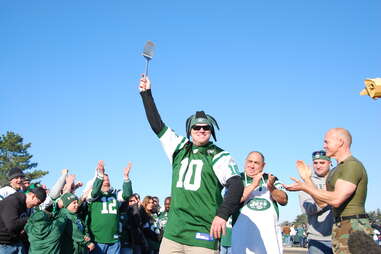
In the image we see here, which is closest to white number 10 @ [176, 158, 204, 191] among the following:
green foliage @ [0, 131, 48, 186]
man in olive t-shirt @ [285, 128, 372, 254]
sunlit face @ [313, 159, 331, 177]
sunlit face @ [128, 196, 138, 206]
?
man in olive t-shirt @ [285, 128, 372, 254]

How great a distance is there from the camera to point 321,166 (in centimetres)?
721

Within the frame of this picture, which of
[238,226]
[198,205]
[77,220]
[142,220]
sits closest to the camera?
[198,205]

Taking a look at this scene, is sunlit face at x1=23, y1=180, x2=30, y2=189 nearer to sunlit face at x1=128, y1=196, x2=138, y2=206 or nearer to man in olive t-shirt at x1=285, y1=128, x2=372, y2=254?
sunlit face at x1=128, y1=196, x2=138, y2=206

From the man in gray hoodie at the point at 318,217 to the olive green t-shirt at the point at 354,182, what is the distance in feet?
5.61

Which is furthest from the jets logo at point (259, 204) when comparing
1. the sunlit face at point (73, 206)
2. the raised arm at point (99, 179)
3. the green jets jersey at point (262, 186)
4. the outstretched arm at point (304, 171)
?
the sunlit face at point (73, 206)

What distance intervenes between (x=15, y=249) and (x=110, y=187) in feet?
9.21

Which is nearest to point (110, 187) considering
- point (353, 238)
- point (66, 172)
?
point (66, 172)

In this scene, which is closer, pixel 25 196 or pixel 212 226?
pixel 212 226

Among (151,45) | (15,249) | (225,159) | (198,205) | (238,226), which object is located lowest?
(15,249)

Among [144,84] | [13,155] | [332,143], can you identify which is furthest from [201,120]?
[13,155]

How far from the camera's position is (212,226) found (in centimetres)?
450

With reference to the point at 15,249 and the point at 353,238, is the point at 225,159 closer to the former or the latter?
the point at 353,238

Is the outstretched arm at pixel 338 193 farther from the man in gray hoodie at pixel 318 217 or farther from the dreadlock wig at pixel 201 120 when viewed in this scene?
the man in gray hoodie at pixel 318 217

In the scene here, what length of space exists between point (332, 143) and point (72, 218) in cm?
623
